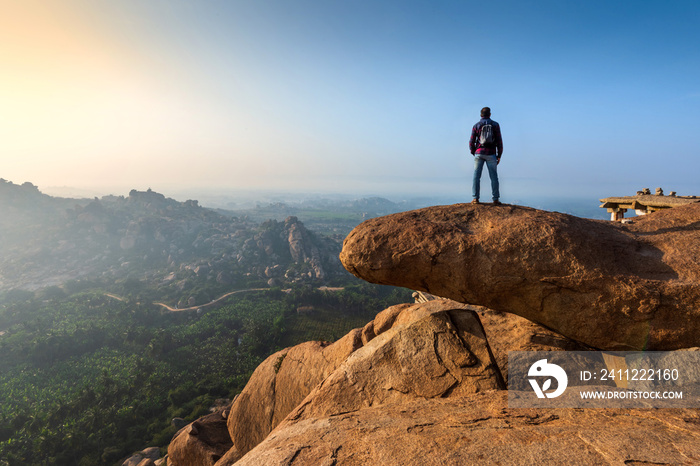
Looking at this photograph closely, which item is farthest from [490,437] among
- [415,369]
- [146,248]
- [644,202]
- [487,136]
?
[146,248]

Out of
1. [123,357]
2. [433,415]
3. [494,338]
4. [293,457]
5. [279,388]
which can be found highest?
[494,338]

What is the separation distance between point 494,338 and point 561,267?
8.88ft

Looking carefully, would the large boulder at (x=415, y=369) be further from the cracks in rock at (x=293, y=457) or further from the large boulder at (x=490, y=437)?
the cracks in rock at (x=293, y=457)

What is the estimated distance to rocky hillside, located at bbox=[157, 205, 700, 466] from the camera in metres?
4.47

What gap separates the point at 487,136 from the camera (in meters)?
8.11

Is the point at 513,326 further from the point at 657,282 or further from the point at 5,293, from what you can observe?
the point at 5,293

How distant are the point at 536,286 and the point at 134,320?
254 ft

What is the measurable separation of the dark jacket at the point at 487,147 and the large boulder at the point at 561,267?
71.1 inches

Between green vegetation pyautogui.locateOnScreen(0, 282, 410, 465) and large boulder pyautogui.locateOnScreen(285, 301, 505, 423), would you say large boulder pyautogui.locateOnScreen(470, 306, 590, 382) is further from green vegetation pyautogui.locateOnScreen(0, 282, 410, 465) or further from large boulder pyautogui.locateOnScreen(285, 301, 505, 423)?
green vegetation pyautogui.locateOnScreen(0, 282, 410, 465)

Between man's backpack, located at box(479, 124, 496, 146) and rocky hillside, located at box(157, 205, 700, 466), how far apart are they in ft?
5.82

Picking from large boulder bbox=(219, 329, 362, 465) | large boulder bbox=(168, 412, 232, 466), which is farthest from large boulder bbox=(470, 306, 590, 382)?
large boulder bbox=(168, 412, 232, 466)

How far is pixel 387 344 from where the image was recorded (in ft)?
26.3

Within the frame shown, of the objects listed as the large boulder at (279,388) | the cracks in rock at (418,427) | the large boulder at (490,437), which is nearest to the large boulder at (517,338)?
the large boulder at (490,437)

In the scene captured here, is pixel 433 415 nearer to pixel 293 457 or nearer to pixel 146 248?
pixel 293 457
